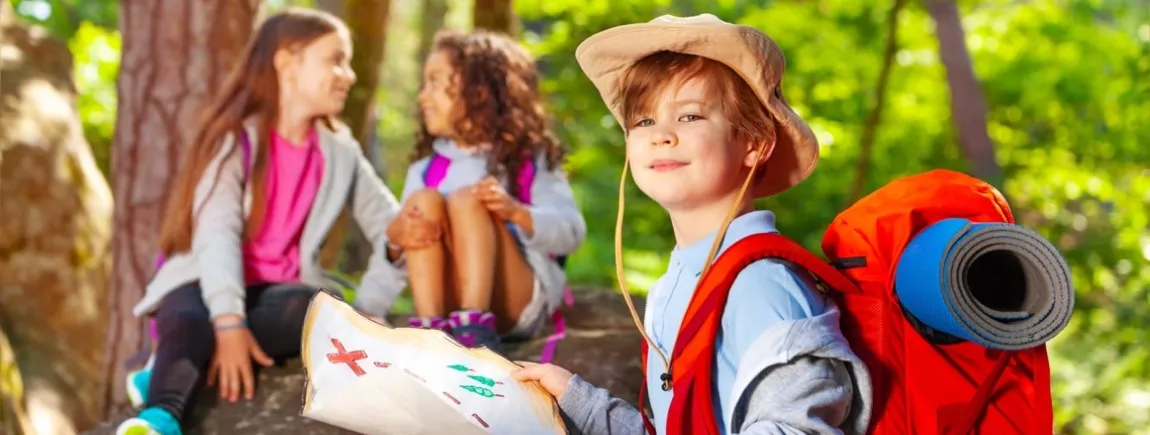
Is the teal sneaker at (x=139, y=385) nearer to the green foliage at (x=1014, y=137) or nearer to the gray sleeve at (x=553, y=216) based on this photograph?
the gray sleeve at (x=553, y=216)

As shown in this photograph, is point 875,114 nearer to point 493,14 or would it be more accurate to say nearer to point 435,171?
point 493,14

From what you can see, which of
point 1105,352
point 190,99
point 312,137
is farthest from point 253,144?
point 1105,352

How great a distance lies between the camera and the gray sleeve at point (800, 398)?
66.3 inches

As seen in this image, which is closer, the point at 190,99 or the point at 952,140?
the point at 190,99

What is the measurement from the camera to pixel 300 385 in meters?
3.48

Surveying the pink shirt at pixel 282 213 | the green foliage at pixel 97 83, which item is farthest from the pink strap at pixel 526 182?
the green foliage at pixel 97 83

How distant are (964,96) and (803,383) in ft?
20.6

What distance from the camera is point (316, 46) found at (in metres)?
3.62

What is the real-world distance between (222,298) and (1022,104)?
634cm

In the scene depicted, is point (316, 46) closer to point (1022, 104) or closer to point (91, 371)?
point (91, 371)

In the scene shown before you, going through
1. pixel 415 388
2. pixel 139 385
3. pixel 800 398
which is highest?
pixel 800 398

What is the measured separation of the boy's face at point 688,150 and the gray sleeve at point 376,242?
194cm

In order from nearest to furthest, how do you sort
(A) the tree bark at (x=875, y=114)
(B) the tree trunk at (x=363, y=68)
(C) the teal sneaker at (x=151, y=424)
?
(C) the teal sneaker at (x=151, y=424) < (B) the tree trunk at (x=363, y=68) < (A) the tree bark at (x=875, y=114)

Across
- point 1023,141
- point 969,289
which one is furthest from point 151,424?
point 1023,141
